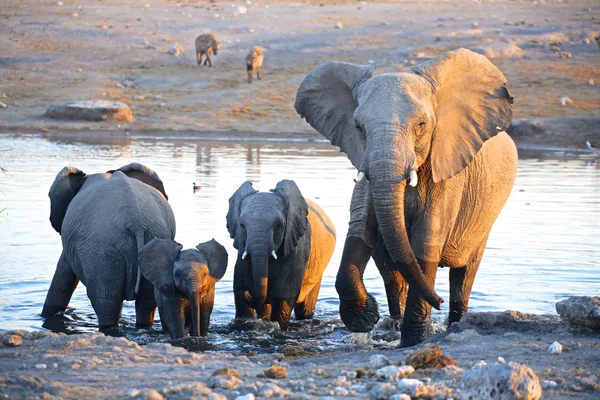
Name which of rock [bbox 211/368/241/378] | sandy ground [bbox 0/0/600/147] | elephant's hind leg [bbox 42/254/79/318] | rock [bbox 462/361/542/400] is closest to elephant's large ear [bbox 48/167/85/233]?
elephant's hind leg [bbox 42/254/79/318]

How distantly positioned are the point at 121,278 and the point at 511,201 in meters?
8.32

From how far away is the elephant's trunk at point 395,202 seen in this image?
562 centimetres

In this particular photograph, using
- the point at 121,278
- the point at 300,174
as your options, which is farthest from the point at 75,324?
the point at 300,174

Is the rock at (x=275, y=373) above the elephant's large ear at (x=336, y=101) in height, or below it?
below

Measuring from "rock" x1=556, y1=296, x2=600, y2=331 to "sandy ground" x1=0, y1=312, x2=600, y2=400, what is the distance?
2.8 inches

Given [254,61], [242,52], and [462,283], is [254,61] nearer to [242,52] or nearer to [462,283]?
[242,52]

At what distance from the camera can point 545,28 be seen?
116ft

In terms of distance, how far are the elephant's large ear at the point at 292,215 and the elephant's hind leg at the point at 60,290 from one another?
1655 millimetres

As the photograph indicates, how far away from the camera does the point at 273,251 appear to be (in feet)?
24.1

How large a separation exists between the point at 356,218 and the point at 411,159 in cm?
82

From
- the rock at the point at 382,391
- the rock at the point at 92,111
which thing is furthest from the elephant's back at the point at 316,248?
the rock at the point at 92,111

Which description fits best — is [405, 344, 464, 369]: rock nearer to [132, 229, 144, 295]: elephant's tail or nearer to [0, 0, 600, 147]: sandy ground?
[132, 229, 144, 295]: elephant's tail

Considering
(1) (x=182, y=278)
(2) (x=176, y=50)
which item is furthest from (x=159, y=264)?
(2) (x=176, y=50)

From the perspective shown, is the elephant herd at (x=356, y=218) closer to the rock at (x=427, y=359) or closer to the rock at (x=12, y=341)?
the rock at (x=427, y=359)
